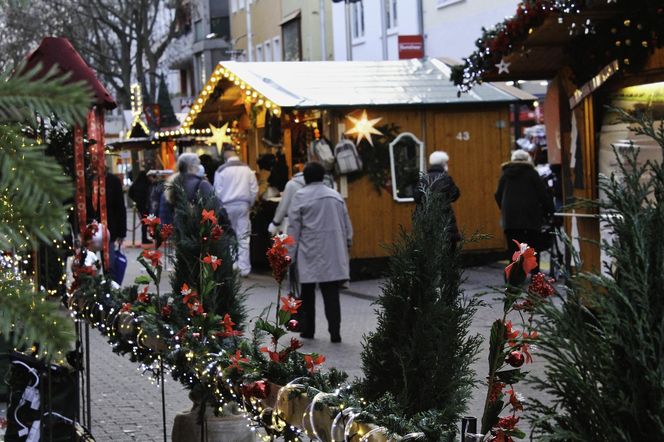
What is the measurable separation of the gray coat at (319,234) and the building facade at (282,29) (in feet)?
78.9

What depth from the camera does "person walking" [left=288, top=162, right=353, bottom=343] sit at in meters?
12.0

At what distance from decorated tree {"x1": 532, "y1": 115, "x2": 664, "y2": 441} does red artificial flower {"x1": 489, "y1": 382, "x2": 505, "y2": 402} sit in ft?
3.83

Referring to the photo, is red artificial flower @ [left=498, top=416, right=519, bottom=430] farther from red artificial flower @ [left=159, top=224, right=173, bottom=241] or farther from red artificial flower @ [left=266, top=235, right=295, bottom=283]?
red artificial flower @ [left=159, top=224, right=173, bottom=241]

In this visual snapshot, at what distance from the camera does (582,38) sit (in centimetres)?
1198

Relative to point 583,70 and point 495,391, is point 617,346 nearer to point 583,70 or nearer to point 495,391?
point 495,391

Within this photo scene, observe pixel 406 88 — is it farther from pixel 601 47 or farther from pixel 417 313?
pixel 417 313

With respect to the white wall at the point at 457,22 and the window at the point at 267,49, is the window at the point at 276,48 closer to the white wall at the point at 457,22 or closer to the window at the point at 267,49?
the window at the point at 267,49

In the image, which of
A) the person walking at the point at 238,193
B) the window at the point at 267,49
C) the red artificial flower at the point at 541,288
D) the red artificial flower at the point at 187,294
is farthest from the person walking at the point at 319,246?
the window at the point at 267,49

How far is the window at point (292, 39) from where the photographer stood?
4172 centimetres

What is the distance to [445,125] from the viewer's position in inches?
747

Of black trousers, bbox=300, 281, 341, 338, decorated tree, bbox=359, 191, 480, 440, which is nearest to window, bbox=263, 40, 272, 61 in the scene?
black trousers, bbox=300, 281, 341, 338

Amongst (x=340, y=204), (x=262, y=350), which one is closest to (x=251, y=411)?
(x=262, y=350)

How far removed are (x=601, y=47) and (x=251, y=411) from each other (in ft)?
26.2

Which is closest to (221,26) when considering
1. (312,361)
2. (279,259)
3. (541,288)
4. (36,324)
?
(279,259)
